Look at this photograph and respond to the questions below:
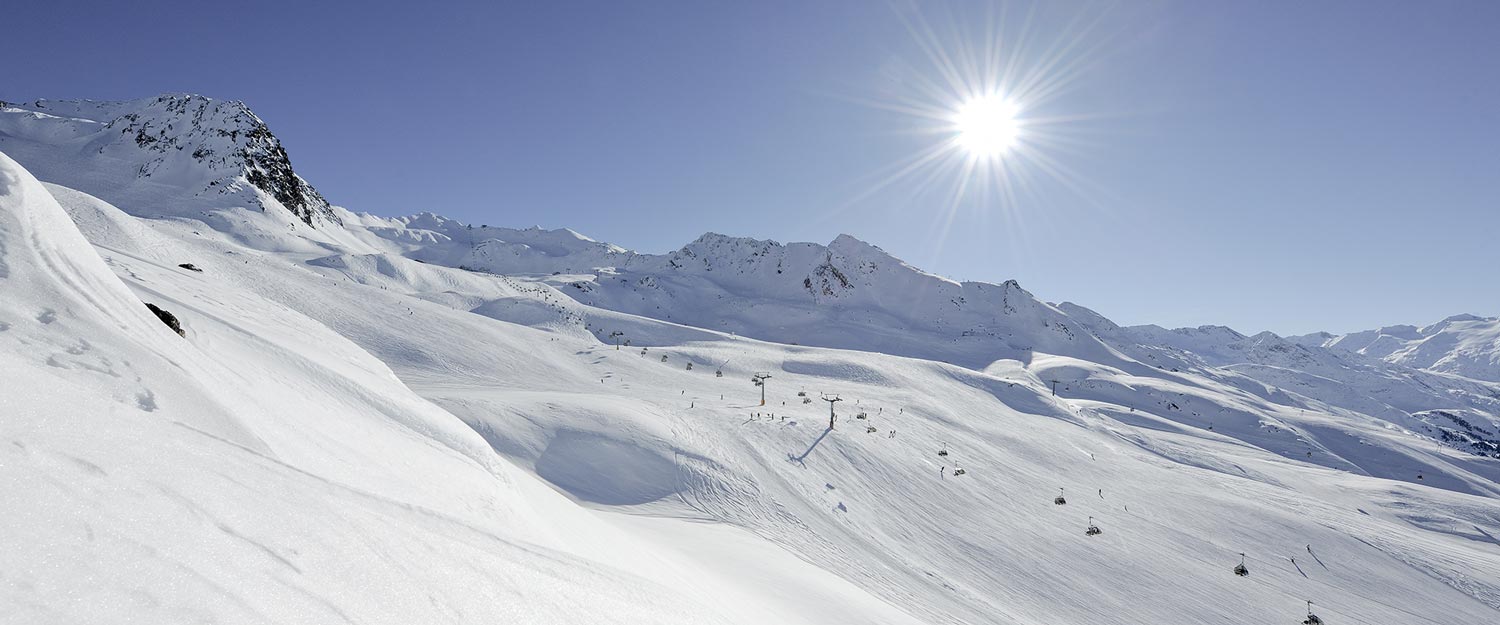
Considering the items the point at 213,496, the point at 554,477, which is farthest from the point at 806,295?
the point at 213,496

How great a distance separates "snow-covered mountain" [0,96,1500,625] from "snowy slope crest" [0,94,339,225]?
21.1 ft

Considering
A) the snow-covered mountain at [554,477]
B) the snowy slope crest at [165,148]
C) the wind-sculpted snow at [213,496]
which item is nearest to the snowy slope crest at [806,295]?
the snow-covered mountain at [554,477]

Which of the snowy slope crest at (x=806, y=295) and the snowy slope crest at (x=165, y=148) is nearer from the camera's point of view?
the snowy slope crest at (x=165, y=148)

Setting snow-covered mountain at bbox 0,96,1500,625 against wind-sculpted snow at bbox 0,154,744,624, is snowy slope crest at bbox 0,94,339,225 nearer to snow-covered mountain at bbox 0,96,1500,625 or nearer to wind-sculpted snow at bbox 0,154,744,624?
snow-covered mountain at bbox 0,96,1500,625

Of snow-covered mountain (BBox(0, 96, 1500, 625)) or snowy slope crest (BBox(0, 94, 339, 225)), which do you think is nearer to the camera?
snow-covered mountain (BBox(0, 96, 1500, 625))

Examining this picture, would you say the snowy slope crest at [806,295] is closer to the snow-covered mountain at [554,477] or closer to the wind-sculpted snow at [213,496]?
the snow-covered mountain at [554,477]

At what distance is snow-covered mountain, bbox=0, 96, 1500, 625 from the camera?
2.94 m

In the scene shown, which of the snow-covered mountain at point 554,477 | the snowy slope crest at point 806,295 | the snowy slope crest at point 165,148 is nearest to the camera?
the snow-covered mountain at point 554,477

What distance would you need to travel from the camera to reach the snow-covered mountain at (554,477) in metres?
2.94

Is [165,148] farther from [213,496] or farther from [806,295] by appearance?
[213,496]

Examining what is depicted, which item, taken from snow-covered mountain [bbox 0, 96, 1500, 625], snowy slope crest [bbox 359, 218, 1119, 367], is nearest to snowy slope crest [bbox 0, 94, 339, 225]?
snow-covered mountain [bbox 0, 96, 1500, 625]

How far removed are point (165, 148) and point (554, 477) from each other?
92605 mm

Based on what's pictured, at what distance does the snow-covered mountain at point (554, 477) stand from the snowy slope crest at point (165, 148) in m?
6.44

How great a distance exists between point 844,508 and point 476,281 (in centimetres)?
4916
